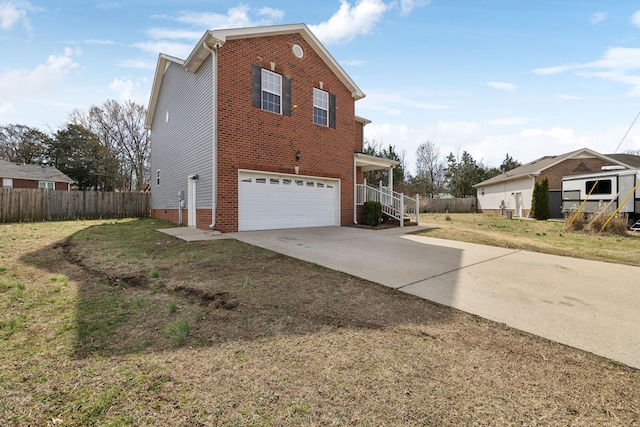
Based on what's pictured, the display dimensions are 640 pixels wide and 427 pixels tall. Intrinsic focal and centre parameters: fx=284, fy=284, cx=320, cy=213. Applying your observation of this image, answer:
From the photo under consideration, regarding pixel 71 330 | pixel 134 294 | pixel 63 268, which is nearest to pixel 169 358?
pixel 71 330

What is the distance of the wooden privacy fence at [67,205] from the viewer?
46.4 ft

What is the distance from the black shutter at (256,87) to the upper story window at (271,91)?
16 centimetres

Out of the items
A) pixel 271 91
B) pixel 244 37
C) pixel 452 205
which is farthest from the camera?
pixel 452 205

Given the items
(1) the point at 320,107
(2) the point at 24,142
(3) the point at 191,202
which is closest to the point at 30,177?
(2) the point at 24,142

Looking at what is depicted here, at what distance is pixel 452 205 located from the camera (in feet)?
101

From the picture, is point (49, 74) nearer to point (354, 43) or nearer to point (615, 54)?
point (354, 43)

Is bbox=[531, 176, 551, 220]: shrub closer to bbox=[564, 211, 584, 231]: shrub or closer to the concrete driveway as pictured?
bbox=[564, 211, 584, 231]: shrub

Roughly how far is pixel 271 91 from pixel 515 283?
9517mm

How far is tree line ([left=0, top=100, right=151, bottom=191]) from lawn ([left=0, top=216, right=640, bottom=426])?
1281 inches

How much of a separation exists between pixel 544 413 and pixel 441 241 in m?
7.43

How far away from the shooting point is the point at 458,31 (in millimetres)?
10055

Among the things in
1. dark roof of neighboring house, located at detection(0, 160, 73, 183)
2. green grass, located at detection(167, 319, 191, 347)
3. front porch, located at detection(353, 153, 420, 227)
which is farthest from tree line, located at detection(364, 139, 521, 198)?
dark roof of neighboring house, located at detection(0, 160, 73, 183)

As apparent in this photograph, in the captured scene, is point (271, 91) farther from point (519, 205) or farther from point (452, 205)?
point (452, 205)

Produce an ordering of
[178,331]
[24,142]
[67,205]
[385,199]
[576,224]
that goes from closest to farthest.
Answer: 1. [178,331]
2. [576,224]
3. [385,199]
4. [67,205]
5. [24,142]
